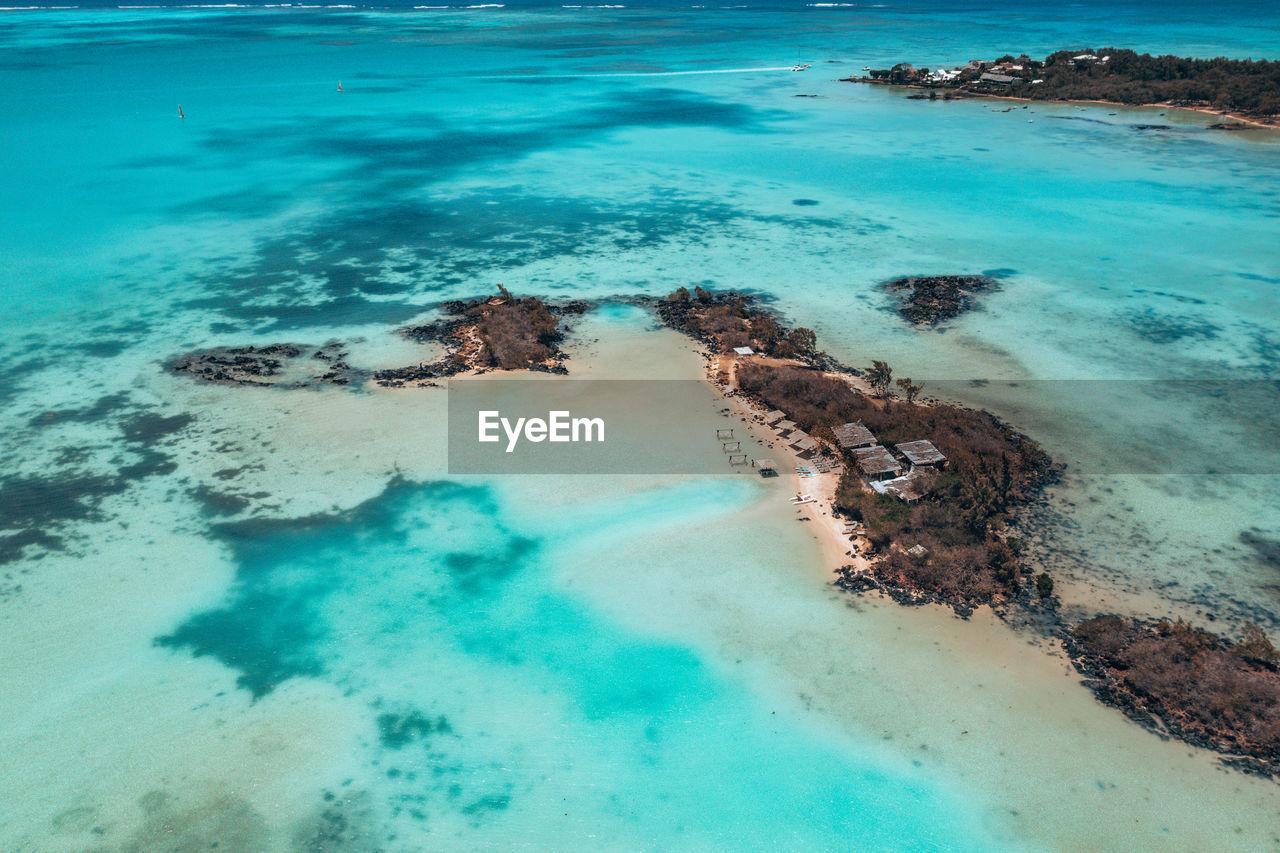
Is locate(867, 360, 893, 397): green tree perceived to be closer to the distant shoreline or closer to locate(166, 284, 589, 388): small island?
locate(166, 284, 589, 388): small island

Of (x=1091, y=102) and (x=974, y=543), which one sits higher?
(x=1091, y=102)

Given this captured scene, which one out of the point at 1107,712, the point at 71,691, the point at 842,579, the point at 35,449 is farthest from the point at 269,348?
the point at 1107,712

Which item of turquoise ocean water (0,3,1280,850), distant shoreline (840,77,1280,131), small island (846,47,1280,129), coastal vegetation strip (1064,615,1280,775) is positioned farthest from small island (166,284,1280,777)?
small island (846,47,1280,129)

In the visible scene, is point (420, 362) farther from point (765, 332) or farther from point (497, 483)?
point (765, 332)

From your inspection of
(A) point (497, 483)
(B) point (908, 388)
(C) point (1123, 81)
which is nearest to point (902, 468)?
(B) point (908, 388)

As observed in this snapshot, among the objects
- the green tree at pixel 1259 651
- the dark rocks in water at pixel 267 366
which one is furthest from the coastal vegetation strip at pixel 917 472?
the dark rocks in water at pixel 267 366
